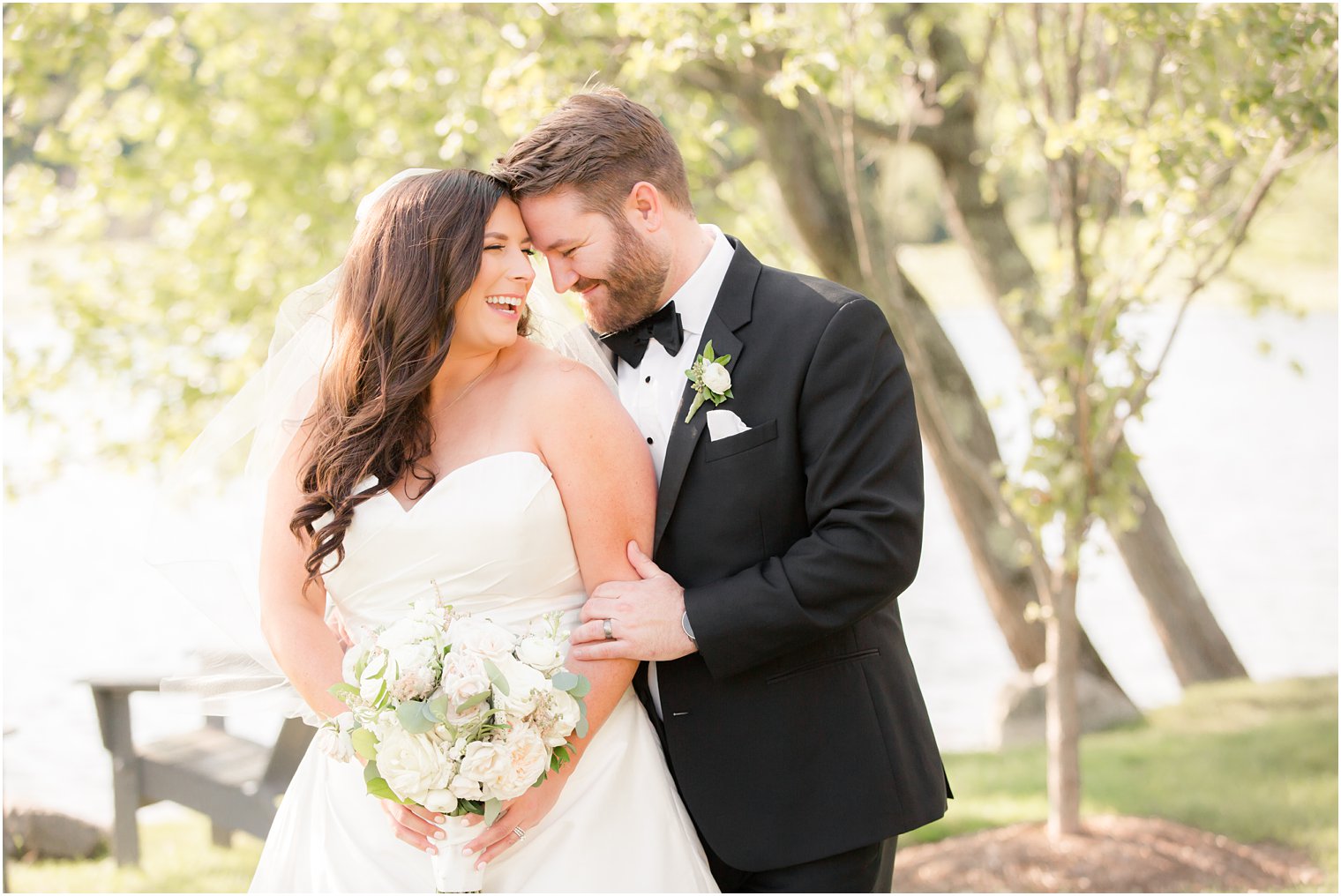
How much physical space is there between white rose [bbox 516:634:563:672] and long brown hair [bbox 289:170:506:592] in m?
0.58

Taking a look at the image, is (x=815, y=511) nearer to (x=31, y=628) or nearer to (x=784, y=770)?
(x=784, y=770)

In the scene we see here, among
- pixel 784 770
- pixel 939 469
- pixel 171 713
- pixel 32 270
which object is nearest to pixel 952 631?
pixel 939 469

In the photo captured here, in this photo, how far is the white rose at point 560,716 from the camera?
7.34 feet

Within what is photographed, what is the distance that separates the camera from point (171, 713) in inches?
356

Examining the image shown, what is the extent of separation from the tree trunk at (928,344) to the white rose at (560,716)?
170 inches

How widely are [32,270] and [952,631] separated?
27.4 feet

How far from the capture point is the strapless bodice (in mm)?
2611

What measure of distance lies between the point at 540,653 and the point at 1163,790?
410 cm

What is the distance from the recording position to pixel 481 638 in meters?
2.21

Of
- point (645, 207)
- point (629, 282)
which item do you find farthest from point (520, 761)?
point (645, 207)

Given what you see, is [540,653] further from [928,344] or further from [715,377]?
[928,344]

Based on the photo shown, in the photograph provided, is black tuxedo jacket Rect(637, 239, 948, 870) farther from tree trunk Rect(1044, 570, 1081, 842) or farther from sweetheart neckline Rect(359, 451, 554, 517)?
tree trunk Rect(1044, 570, 1081, 842)

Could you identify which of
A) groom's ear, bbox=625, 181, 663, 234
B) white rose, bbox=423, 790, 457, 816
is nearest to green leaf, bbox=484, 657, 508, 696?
white rose, bbox=423, 790, 457, 816

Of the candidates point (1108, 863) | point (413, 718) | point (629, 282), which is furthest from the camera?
point (1108, 863)
